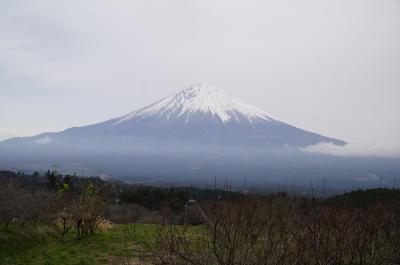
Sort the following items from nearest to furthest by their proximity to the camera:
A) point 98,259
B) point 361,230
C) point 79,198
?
point 361,230
point 98,259
point 79,198

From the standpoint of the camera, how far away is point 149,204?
4175 centimetres

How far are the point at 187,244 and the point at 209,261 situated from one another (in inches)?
12.7

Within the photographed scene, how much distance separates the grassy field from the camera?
1321 cm

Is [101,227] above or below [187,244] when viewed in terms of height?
below

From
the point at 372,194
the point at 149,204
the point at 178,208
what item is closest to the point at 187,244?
the point at 372,194

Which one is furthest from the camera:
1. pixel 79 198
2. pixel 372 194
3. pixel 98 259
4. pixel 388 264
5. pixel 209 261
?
pixel 372 194

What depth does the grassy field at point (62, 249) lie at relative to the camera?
13.2 m

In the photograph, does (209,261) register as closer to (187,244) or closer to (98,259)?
(187,244)

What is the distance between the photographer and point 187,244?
13.8ft

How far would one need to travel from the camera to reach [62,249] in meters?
15.6

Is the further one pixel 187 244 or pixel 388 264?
pixel 388 264

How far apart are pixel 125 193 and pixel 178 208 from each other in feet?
25.6

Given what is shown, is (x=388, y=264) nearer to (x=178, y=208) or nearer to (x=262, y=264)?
(x=262, y=264)

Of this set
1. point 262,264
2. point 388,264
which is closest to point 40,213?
point 388,264
